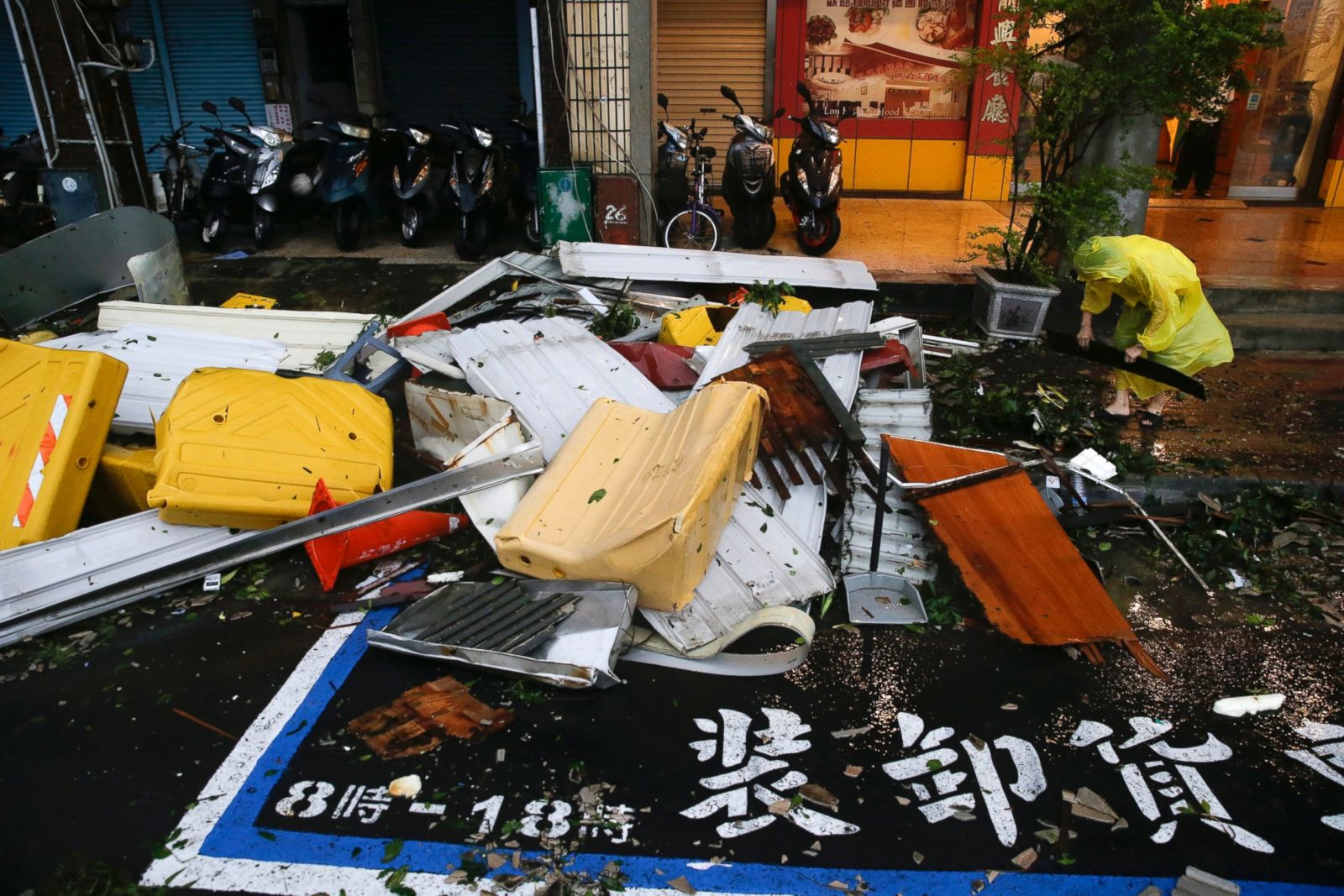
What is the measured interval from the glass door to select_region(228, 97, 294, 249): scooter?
12.5 metres

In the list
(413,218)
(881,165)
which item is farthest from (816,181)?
(413,218)

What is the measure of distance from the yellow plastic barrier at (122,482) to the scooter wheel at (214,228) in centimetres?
533

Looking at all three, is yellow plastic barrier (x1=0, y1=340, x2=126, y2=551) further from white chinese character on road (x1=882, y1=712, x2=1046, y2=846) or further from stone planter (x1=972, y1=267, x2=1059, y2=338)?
stone planter (x1=972, y1=267, x2=1059, y2=338)

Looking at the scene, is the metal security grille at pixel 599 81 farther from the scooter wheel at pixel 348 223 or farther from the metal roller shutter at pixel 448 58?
the metal roller shutter at pixel 448 58

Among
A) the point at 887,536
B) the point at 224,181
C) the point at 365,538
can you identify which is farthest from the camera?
the point at 224,181

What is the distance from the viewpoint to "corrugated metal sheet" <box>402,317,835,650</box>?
3980mm

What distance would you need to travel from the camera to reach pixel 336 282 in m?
8.45

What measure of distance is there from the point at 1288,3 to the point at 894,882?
45.4ft

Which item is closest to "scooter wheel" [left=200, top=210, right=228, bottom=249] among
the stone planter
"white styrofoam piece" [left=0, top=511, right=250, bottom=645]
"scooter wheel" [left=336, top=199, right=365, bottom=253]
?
"scooter wheel" [left=336, top=199, right=365, bottom=253]

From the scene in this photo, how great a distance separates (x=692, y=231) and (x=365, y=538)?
17.3 ft

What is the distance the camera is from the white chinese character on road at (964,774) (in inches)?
121

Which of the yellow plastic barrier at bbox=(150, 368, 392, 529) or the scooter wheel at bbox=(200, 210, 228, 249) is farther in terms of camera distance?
the scooter wheel at bbox=(200, 210, 228, 249)

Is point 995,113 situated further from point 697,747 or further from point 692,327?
point 697,747

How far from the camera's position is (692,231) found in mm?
8672
